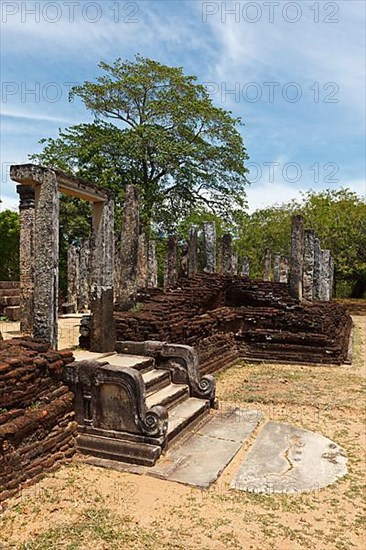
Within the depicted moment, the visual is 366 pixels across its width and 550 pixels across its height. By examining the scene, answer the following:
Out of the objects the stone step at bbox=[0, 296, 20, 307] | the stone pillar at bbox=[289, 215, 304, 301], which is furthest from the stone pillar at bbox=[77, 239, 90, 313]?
the stone pillar at bbox=[289, 215, 304, 301]

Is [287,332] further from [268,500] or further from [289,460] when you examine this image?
[268,500]

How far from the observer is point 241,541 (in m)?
4.04

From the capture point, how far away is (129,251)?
10109 mm

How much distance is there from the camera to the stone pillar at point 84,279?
22391mm

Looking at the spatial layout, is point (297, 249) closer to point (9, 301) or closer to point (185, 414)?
point (185, 414)

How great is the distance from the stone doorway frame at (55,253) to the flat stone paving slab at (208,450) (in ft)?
7.13

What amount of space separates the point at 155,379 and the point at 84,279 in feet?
53.4

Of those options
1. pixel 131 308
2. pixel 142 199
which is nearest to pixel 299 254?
pixel 131 308

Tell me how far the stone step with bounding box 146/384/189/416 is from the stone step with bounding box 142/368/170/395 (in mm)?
61

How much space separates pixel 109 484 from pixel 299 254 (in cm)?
1067

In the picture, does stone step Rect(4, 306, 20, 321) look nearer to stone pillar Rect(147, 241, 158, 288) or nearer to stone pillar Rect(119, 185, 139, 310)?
stone pillar Rect(147, 241, 158, 288)

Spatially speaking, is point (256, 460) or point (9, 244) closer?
point (256, 460)

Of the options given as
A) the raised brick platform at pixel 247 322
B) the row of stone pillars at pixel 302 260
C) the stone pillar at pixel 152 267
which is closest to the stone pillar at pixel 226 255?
the row of stone pillars at pixel 302 260

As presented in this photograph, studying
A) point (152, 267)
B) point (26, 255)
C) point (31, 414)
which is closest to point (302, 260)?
point (26, 255)
